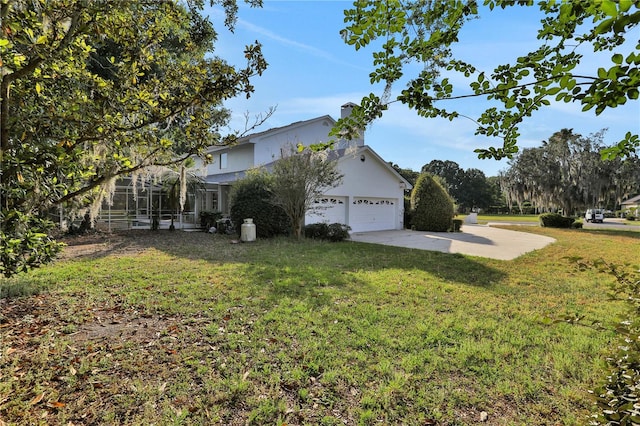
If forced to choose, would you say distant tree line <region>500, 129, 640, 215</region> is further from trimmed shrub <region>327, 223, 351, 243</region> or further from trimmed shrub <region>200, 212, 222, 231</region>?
trimmed shrub <region>200, 212, 222, 231</region>

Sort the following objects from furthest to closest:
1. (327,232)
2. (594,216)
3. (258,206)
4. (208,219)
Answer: (594,216), (208,219), (327,232), (258,206)

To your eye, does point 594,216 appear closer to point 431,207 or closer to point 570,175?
point 570,175

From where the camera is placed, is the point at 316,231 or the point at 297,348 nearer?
the point at 297,348

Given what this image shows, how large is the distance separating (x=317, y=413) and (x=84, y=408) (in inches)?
76.9

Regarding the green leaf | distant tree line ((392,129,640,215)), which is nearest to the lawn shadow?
the green leaf

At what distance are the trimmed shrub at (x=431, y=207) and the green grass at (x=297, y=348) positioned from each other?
10613 millimetres

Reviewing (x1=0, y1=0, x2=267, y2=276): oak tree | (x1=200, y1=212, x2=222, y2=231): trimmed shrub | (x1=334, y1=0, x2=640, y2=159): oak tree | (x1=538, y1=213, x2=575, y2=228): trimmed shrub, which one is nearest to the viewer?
(x1=334, y1=0, x2=640, y2=159): oak tree

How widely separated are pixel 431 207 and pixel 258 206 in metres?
9.95

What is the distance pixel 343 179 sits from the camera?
1608 cm

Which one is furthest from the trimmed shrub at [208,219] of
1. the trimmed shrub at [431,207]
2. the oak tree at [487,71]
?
the oak tree at [487,71]

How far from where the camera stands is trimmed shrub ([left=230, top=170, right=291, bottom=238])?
1298 cm

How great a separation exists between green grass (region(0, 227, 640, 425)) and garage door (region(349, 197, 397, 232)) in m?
10.2

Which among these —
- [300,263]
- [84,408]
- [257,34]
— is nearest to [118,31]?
[257,34]

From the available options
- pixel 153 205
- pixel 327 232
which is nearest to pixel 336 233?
pixel 327 232
